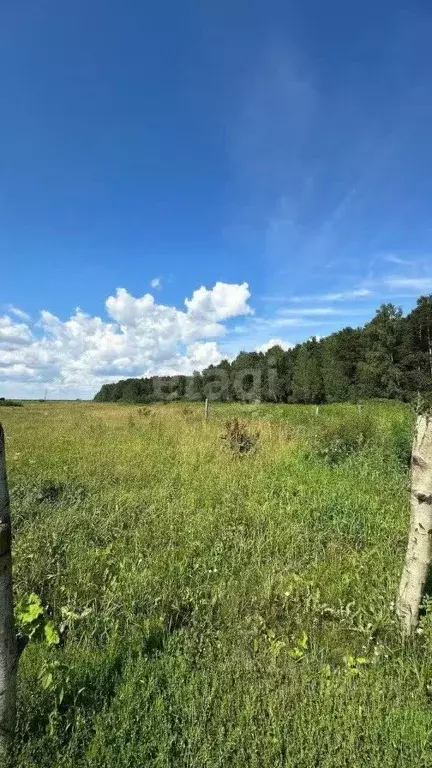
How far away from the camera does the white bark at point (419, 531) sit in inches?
123

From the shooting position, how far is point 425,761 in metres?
2.05

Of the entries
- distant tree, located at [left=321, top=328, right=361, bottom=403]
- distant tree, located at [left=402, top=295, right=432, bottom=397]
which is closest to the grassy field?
distant tree, located at [left=402, top=295, right=432, bottom=397]

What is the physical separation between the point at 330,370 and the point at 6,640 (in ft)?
225

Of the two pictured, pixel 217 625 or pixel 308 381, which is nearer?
pixel 217 625

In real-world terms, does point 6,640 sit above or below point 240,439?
below

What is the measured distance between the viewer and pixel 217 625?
11.1ft

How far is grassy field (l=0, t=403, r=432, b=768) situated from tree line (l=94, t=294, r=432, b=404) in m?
30.4

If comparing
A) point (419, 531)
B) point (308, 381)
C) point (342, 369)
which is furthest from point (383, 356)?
point (419, 531)

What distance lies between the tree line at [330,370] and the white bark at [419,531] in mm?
32190

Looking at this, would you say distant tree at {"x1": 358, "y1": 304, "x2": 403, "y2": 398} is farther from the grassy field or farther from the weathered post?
the weathered post

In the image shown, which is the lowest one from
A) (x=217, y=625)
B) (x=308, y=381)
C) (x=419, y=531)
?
(x=217, y=625)

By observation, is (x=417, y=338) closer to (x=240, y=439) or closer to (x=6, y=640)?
(x=240, y=439)

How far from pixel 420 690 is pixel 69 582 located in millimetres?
2944

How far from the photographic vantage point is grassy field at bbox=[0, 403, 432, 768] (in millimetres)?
2180
